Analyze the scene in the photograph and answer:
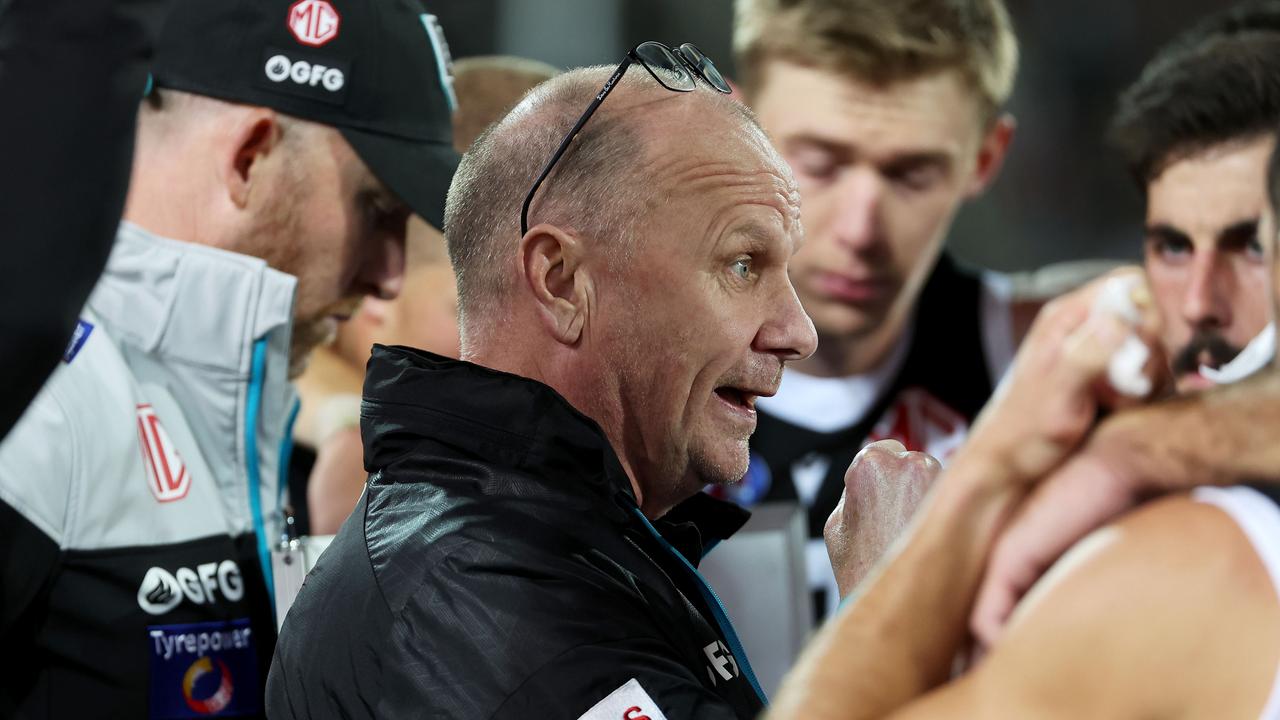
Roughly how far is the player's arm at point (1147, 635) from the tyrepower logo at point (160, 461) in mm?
1331

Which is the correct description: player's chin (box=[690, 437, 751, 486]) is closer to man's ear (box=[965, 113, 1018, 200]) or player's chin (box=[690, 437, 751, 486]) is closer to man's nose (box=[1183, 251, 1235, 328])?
man's nose (box=[1183, 251, 1235, 328])

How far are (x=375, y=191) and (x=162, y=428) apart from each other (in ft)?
1.71

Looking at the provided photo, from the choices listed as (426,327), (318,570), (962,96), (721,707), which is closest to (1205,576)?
(721,707)

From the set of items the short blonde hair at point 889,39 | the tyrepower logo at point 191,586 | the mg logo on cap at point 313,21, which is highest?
the mg logo on cap at point 313,21

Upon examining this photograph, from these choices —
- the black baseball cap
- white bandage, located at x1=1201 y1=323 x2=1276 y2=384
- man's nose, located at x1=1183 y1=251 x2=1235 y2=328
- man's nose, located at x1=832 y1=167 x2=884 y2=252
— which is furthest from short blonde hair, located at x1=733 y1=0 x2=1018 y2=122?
the black baseball cap

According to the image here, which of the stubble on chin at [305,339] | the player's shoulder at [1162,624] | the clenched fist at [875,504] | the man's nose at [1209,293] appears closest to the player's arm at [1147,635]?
the player's shoulder at [1162,624]

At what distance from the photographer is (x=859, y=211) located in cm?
331

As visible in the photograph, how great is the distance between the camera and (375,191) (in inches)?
94.3

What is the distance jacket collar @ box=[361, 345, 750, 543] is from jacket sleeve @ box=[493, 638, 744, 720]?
0.67ft

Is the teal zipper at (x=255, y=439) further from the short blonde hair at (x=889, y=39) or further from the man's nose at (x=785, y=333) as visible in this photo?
the short blonde hair at (x=889, y=39)

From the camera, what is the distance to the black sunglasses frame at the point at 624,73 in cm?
178

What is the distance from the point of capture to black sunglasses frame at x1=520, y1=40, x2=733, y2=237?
70.0 inches

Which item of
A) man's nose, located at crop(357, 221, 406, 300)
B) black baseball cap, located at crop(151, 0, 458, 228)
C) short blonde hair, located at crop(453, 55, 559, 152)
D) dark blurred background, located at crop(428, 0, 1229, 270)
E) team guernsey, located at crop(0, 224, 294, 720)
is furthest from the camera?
dark blurred background, located at crop(428, 0, 1229, 270)

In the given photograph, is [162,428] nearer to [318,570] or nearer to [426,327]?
[318,570]
